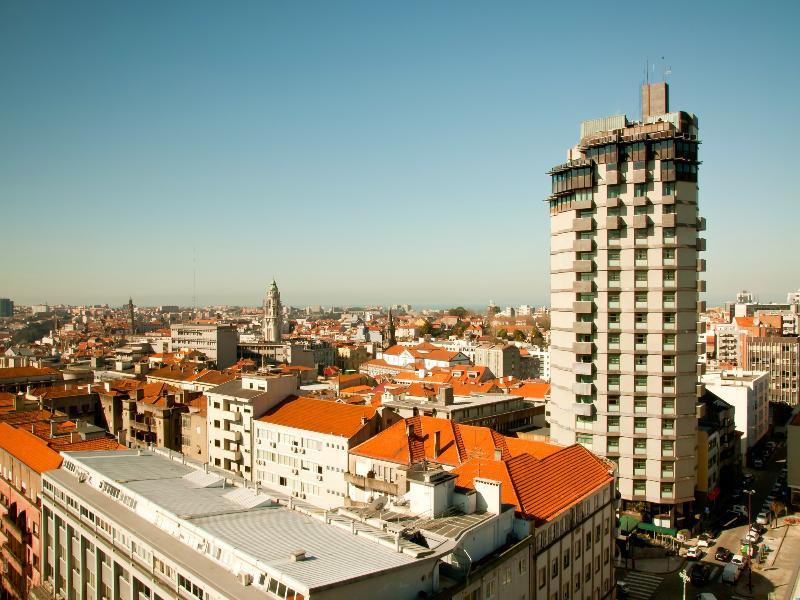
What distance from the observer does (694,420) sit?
183 ft

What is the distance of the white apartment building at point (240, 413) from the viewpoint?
59.4m

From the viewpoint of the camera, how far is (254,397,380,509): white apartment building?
164 feet

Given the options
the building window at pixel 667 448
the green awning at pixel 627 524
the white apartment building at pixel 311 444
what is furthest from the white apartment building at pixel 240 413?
the building window at pixel 667 448

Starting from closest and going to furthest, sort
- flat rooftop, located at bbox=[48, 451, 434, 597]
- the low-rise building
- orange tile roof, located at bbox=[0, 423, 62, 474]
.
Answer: flat rooftop, located at bbox=[48, 451, 434, 597] → orange tile roof, located at bbox=[0, 423, 62, 474] → the low-rise building

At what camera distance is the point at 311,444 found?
5222 cm

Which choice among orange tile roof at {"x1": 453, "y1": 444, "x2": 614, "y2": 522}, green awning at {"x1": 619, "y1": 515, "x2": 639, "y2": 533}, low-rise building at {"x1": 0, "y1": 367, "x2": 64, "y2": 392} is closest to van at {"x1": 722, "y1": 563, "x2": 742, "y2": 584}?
green awning at {"x1": 619, "y1": 515, "x2": 639, "y2": 533}

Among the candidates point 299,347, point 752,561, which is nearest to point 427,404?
point 752,561

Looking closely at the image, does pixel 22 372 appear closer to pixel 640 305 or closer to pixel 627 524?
pixel 627 524

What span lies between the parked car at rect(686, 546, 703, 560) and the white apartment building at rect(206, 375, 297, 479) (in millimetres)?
38814

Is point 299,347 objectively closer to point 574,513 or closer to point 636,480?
point 636,480

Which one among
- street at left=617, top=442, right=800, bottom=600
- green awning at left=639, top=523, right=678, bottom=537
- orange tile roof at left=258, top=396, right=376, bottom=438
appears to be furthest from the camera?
green awning at left=639, top=523, right=678, bottom=537

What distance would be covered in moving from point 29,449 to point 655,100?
63.2 m

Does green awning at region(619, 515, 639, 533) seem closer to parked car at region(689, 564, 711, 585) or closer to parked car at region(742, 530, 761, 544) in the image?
parked car at region(689, 564, 711, 585)

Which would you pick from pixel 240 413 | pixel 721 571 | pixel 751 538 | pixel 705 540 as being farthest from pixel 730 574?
pixel 240 413
